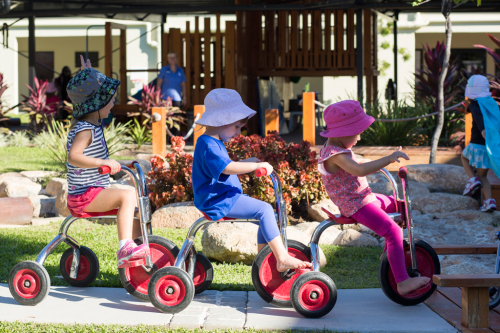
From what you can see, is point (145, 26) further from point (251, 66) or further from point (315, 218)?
point (315, 218)

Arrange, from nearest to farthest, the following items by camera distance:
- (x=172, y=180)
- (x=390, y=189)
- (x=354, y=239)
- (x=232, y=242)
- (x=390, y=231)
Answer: (x=390, y=231), (x=232, y=242), (x=354, y=239), (x=172, y=180), (x=390, y=189)

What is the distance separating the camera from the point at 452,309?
3586 millimetres

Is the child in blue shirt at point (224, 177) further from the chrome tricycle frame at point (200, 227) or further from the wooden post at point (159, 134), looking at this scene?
the wooden post at point (159, 134)

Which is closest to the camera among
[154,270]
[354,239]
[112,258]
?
[154,270]

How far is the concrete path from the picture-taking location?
331 centimetres

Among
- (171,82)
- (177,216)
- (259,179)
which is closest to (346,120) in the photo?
(259,179)

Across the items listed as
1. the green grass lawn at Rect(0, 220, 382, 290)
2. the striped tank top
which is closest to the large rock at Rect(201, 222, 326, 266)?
the green grass lawn at Rect(0, 220, 382, 290)

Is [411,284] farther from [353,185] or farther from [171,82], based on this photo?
[171,82]

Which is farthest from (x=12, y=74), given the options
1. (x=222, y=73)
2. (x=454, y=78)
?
(x=454, y=78)

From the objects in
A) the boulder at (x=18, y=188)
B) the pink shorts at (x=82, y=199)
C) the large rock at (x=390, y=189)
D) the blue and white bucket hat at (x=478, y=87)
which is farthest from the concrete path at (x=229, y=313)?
the boulder at (x=18, y=188)

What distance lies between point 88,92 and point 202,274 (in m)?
1.40

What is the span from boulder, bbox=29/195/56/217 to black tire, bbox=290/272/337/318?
4800mm

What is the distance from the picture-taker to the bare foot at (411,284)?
348 centimetres

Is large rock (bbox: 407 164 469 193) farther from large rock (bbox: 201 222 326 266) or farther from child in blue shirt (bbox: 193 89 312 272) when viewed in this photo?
child in blue shirt (bbox: 193 89 312 272)
